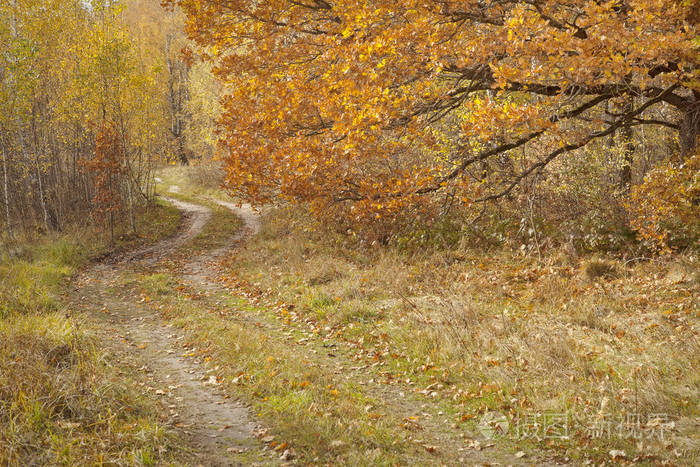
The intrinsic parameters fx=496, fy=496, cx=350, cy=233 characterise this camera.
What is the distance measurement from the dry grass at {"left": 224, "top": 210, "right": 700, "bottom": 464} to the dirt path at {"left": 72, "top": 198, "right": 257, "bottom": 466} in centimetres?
253

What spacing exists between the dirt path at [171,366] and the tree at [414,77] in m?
3.71

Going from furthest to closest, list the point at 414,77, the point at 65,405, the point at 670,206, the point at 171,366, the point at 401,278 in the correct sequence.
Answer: the point at 401,278
the point at 670,206
the point at 414,77
the point at 171,366
the point at 65,405

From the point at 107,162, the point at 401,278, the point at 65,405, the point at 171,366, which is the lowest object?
the point at 171,366

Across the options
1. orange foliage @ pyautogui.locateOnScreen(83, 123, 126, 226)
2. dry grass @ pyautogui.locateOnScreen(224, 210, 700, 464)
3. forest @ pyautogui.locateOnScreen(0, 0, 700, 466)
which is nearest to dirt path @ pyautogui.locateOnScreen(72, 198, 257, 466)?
forest @ pyautogui.locateOnScreen(0, 0, 700, 466)

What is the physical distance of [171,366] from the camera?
299 inches

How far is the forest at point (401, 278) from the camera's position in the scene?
5398 mm

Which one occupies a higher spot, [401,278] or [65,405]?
[65,405]

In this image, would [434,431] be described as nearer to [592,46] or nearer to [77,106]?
[592,46]

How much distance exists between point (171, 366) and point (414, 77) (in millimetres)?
6491

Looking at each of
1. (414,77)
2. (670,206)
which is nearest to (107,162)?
(414,77)

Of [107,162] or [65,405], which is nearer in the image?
[65,405]

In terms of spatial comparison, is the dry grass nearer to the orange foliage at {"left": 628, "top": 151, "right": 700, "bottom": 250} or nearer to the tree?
the orange foliage at {"left": 628, "top": 151, "right": 700, "bottom": 250}

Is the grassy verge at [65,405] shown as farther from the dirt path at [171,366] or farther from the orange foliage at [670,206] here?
the orange foliage at [670,206]

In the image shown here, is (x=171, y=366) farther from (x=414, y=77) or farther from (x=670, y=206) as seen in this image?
(x=670, y=206)
